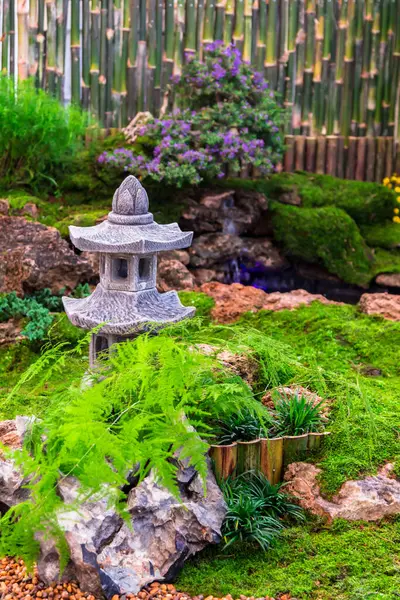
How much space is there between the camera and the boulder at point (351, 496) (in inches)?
167

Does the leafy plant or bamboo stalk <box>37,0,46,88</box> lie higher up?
bamboo stalk <box>37,0,46,88</box>

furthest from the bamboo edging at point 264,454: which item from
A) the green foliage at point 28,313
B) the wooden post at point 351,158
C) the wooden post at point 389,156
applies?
the wooden post at point 389,156

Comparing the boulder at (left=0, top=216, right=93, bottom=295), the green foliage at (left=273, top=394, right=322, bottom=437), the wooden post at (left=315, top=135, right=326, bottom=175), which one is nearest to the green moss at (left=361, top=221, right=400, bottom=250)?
the wooden post at (left=315, top=135, right=326, bottom=175)

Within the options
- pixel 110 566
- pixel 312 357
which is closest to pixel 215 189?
pixel 312 357

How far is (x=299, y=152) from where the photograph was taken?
10133mm

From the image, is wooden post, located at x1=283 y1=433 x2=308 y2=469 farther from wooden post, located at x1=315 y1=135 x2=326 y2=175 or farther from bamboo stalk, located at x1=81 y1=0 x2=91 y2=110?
wooden post, located at x1=315 y1=135 x2=326 y2=175

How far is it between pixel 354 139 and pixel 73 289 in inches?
186

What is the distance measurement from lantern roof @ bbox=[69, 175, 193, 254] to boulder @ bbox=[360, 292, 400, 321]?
101 inches

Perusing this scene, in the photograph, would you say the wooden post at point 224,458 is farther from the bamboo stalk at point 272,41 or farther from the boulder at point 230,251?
the bamboo stalk at point 272,41

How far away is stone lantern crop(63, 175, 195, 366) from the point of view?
5.04 m

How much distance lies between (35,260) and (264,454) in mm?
3171

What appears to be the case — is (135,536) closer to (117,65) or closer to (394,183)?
(117,65)

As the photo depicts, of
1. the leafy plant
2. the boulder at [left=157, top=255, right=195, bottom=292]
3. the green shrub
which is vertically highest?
the green shrub

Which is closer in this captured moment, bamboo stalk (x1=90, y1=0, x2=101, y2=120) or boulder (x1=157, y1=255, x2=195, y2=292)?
boulder (x1=157, y1=255, x2=195, y2=292)
